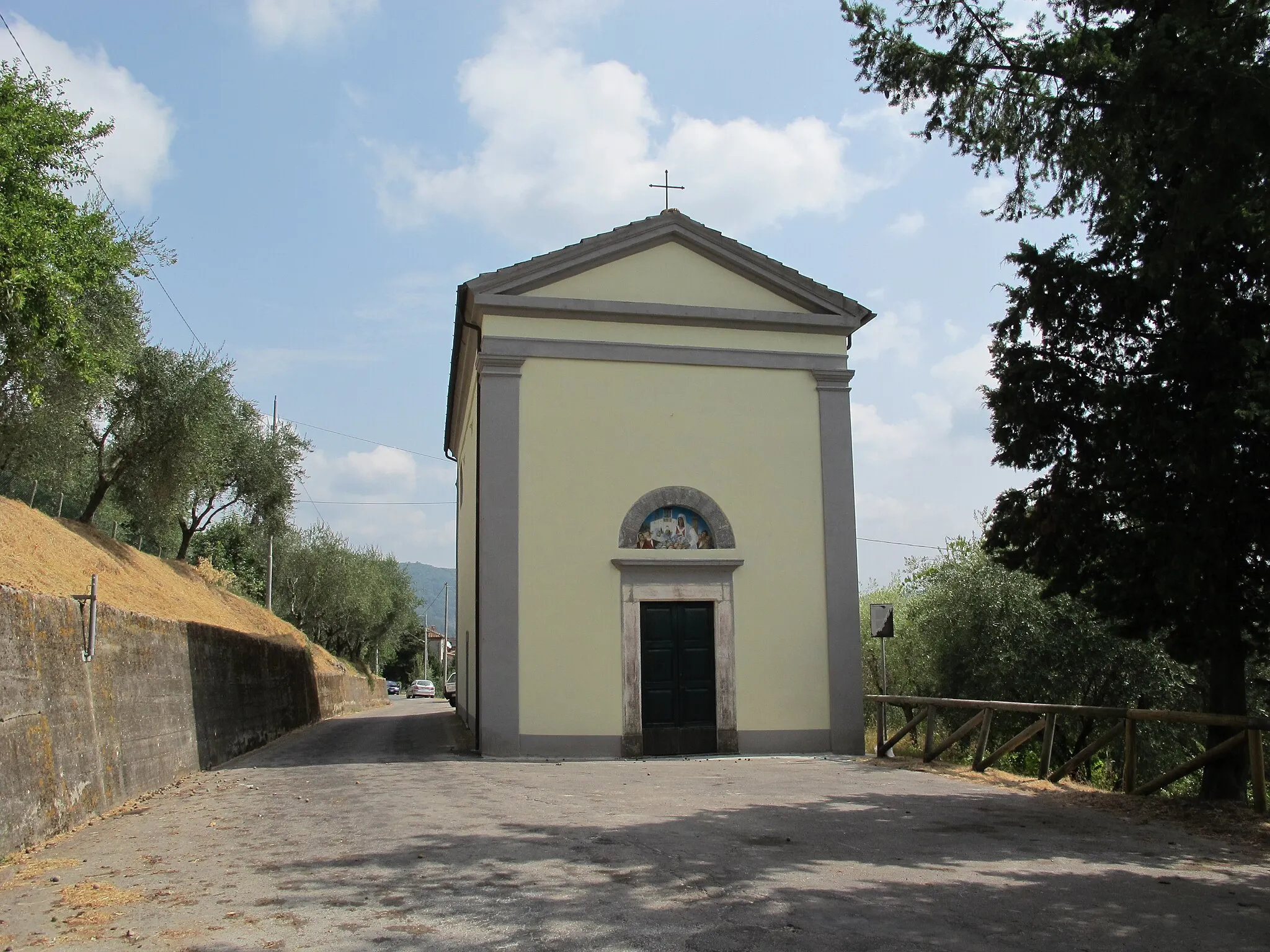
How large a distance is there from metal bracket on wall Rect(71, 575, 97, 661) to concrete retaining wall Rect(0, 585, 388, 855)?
73 mm

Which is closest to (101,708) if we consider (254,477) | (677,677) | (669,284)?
(677,677)

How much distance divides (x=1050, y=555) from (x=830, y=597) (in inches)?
257

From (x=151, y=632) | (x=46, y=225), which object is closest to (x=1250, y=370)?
(x=151, y=632)

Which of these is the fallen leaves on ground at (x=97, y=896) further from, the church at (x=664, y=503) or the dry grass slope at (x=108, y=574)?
the church at (x=664, y=503)

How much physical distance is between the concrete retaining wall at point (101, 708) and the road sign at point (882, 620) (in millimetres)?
9244

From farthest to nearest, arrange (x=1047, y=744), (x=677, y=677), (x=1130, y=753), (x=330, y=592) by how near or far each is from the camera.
Result: (x=330, y=592) → (x=677, y=677) → (x=1047, y=744) → (x=1130, y=753)

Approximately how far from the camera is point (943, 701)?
13.6m

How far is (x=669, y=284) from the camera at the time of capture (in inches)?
669

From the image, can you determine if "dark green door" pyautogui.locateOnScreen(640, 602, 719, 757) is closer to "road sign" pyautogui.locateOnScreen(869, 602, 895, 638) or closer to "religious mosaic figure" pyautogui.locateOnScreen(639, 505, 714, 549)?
"religious mosaic figure" pyautogui.locateOnScreen(639, 505, 714, 549)

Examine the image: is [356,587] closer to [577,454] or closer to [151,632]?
[577,454]

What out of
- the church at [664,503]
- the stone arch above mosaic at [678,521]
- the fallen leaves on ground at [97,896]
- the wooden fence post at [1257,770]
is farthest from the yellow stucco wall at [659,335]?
the fallen leaves on ground at [97,896]

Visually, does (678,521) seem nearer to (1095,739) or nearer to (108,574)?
(1095,739)

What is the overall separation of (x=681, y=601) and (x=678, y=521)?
123 cm

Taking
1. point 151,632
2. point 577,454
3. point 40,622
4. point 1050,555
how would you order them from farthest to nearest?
point 577,454 < point 151,632 < point 1050,555 < point 40,622
